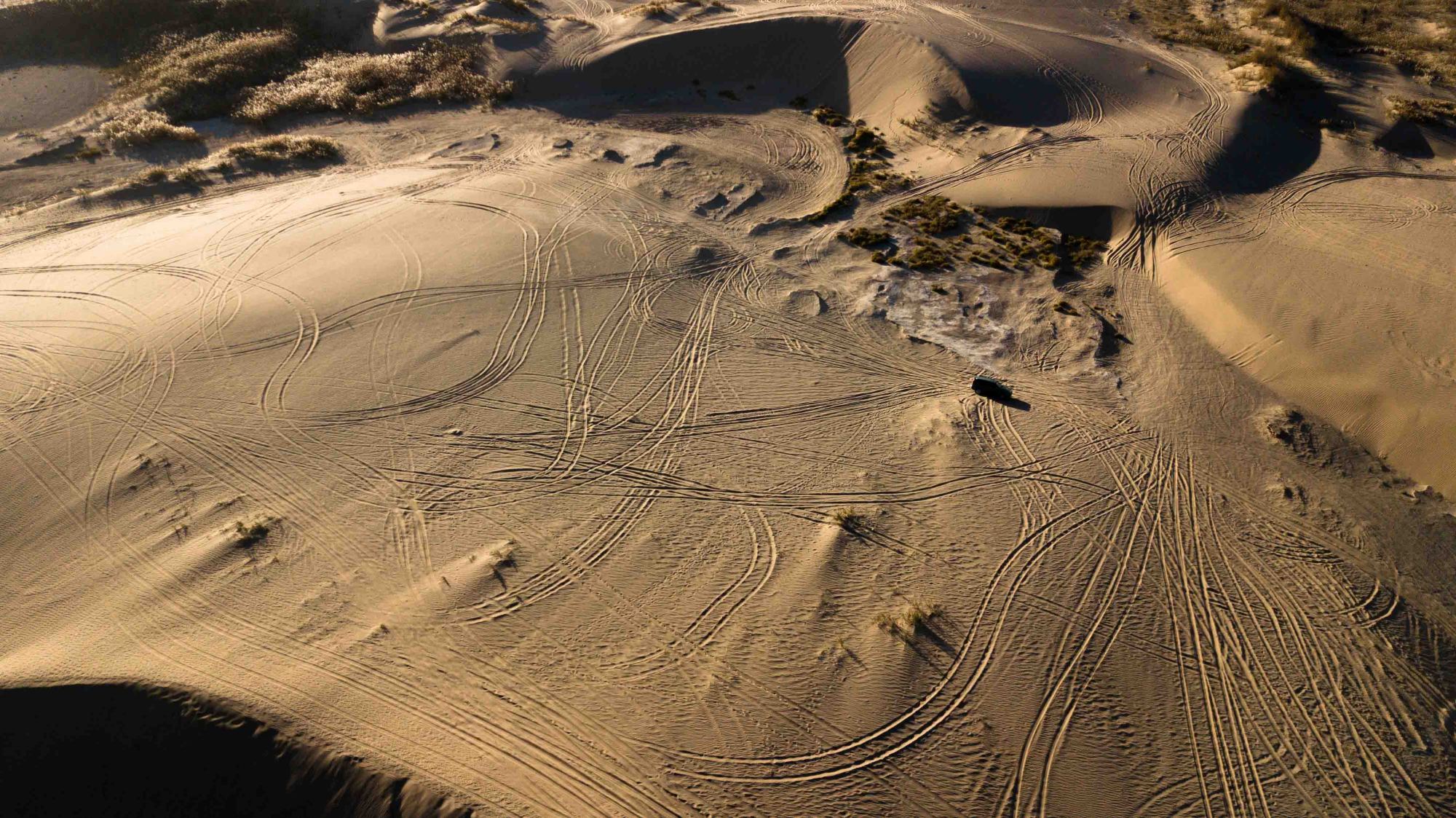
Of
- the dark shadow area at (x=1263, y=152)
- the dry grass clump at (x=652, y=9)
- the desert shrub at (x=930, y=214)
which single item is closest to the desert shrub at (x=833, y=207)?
the desert shrub at (x=930, y=214)

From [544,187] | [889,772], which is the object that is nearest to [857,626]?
[889,772]

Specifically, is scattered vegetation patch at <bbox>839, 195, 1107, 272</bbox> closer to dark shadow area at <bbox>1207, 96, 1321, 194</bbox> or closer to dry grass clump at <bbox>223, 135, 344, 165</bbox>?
dark shadow area at <bbox>1207, 96, 1321, 194</bbox>

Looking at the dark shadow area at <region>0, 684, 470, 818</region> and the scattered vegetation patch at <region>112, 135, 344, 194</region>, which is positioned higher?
the scattered vegetation patch at <region>112, 135, 344, 194</region>

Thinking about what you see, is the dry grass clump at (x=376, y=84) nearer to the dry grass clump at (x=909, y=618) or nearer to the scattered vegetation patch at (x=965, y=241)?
the scattered vegetation patch at (x=965, y=241)

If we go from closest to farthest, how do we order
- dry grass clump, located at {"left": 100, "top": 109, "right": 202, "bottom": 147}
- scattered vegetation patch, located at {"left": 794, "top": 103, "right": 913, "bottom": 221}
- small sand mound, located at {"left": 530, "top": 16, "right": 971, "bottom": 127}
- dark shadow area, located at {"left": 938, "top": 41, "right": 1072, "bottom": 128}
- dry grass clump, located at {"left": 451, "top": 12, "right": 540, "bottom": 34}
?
scattered vegetation patch, located at {"left": 794, "top": 103, "right": 913, "bottom": 221} < dry grass clump, located at {"left": 100, "top": 109, "right": 202, "bottom": 147} < dark shadow area, located at {"left": 938, "top": 41, "right": 1072, "bottom": 128} < small sand mound, located at {"left": 530, "top": 16, "right": 971, "bottom": 127} < dry grass clump, located at {"left": 451, "top": 12, "right": 540, "bottom": 34}

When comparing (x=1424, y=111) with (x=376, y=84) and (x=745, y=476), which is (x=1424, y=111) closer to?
(x=745, y=476)

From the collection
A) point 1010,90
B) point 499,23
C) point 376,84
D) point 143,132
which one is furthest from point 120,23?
point 1010,90

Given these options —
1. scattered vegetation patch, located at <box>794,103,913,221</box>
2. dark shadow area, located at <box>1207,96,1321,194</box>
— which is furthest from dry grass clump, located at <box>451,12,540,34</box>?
dark shadow area, located at <box>1207,96,1321,194</box>
